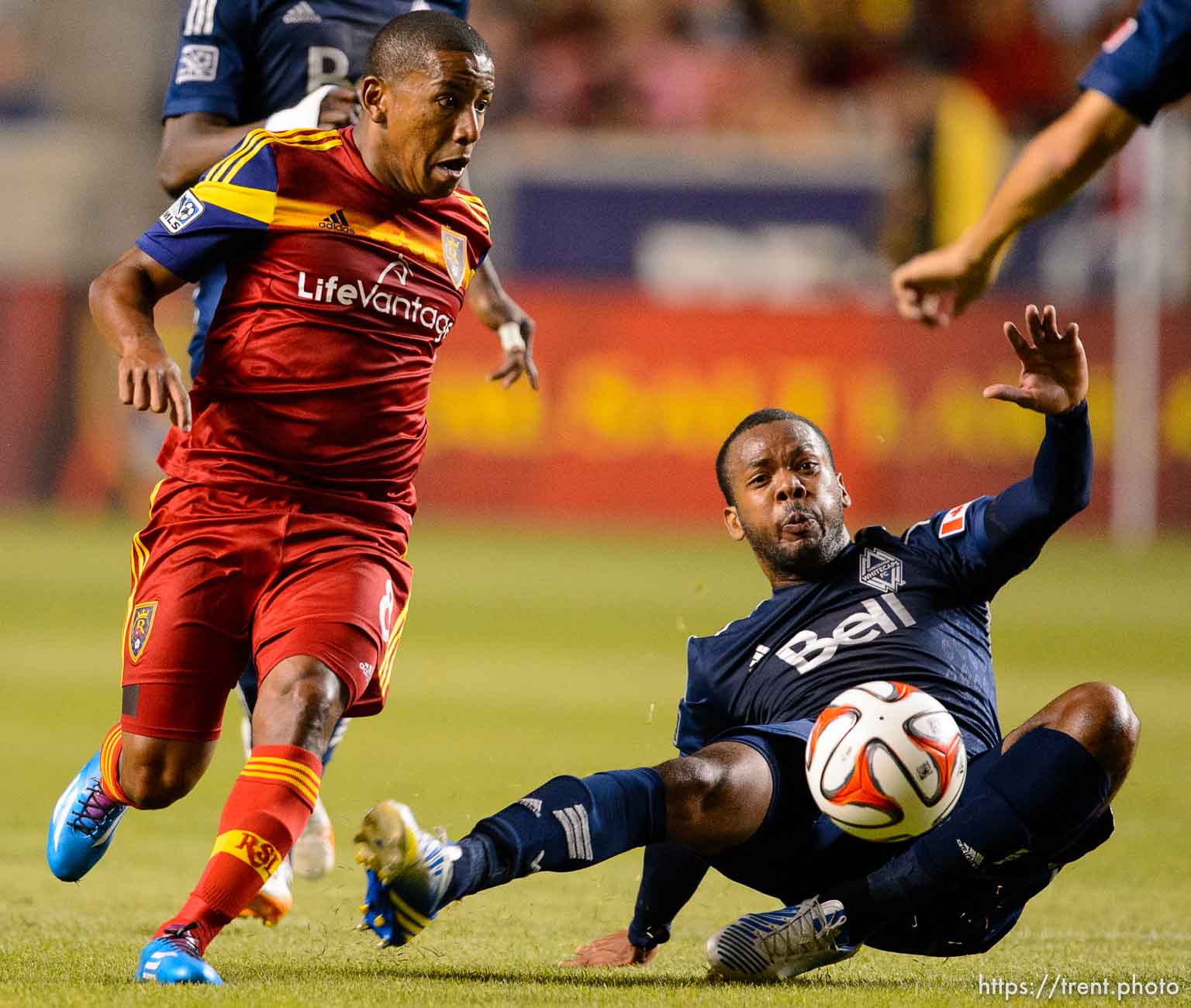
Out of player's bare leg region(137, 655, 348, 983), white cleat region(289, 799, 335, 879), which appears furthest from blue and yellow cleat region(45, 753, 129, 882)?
player's bare leg region(137, 655, 348, 983)

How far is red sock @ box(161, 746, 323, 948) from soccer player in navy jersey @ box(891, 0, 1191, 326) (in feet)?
5.81

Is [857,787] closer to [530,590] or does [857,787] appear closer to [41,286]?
[530,590]

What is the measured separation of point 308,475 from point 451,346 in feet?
43.4

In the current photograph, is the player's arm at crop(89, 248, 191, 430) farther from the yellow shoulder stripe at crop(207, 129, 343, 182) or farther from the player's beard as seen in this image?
the player's beard

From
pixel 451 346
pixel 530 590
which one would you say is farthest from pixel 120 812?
pixel 451 346

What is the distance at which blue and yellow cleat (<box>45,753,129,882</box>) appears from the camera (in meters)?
5.07

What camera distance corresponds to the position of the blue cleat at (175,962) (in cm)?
383

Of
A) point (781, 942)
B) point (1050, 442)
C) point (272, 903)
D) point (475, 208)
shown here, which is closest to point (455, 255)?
point (475, 208)

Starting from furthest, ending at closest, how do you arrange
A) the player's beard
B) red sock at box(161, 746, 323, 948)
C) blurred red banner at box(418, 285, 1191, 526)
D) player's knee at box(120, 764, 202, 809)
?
1. blurred red banner at box(418, 285, 1191, 526)
2. the player's beard
3. player's knee at box(120, 764, 202, 809)
4. red sock at box(161, 746, 323, 948)

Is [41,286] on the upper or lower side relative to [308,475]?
lower

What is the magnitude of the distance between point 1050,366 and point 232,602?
193cm

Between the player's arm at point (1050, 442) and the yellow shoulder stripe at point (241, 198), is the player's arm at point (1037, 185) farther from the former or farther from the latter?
the yellow shoulder stripe at point (241, 198)

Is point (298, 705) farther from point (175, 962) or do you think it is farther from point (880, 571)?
point (880, 571)

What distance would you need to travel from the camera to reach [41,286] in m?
18.5
